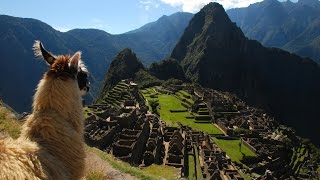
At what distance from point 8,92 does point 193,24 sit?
8648 cm

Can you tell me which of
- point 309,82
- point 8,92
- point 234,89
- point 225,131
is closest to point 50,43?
point 8,92

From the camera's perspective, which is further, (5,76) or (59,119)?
(5,76)

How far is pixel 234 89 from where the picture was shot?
475ft

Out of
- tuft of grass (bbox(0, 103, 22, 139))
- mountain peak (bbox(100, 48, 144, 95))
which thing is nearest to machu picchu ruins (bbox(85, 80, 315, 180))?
tuft of grass (bbox(0, 103, 22, 139))

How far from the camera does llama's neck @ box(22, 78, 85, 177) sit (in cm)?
384

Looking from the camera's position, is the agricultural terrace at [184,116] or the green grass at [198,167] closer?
the green grass at [198,167]

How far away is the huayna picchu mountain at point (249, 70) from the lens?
474ft

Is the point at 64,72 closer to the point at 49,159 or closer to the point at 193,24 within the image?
the point at 49,159

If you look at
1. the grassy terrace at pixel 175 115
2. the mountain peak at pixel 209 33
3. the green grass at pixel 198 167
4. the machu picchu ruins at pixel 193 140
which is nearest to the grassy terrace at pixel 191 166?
the machu picchu ruins at pixel 193 140

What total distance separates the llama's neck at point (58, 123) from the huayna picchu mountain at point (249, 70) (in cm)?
13111

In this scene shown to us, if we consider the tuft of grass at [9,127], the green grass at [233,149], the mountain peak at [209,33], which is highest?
the mountain peak at [209,33]

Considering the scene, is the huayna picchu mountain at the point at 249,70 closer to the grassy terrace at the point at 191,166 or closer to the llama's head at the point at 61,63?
the grassy terrace at the point at 191,166

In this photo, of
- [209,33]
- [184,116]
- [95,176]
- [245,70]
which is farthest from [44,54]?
[209,33]

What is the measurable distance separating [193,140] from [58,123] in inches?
1360
